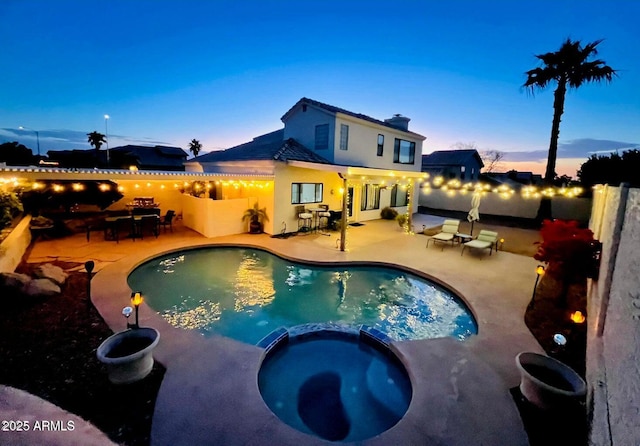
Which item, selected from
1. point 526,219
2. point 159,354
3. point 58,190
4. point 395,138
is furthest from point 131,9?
point 526,219

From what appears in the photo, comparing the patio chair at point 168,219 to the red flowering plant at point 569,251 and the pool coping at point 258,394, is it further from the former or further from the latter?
the red flowering plant at point 569,251

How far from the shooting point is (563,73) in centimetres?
1520

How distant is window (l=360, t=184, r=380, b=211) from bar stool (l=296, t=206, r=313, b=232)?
415cm

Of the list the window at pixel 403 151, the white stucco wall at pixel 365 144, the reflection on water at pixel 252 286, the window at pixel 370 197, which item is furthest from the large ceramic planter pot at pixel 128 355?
the window at pixel 403 151

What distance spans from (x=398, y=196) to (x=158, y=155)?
3292 centimetres

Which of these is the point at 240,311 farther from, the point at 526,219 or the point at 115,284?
the point at 526,219

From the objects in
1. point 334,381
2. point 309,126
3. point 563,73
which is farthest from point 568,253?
point 563,73

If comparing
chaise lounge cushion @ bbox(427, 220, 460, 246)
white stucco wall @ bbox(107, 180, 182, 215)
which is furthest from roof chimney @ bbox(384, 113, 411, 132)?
white stucco wall @ bbox(107, 180, 182, 215)

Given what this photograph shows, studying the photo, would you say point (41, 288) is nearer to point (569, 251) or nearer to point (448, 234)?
point (569, 251)

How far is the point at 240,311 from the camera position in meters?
6.84

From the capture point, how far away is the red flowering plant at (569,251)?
5.94 m

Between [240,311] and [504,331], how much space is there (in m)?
5.68

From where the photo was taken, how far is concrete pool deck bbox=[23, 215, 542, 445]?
10.6 feet

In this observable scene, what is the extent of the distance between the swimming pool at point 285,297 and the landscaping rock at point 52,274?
150 centimetres
